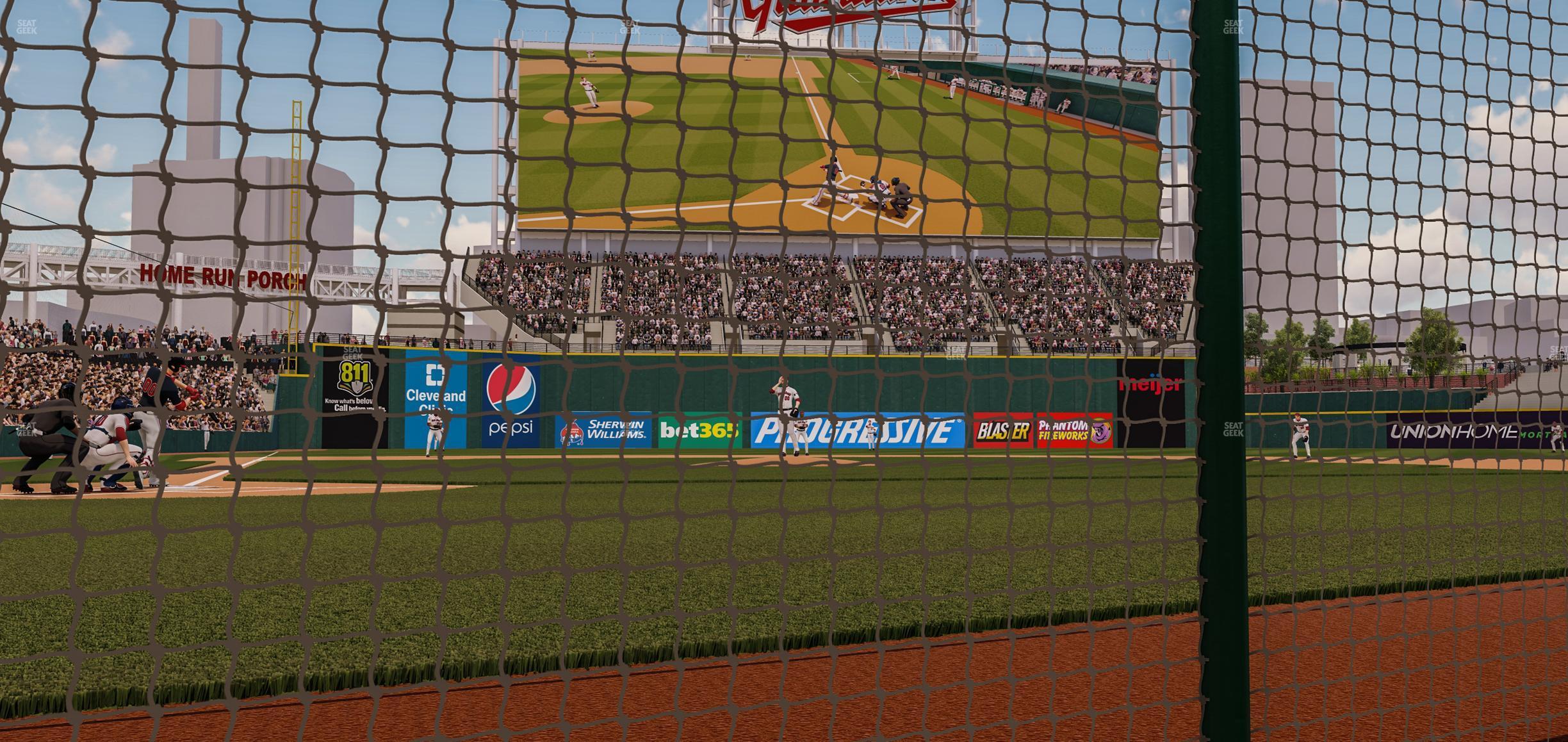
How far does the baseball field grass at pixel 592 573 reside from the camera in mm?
2752

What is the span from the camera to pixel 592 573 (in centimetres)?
546

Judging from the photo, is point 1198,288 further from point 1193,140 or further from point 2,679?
point 2,679

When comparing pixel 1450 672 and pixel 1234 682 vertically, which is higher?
pixel 1234 682

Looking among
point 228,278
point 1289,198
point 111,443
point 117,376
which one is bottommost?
point 111,443

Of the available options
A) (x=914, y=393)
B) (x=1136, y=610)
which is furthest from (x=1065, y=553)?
(x=914, y=393)

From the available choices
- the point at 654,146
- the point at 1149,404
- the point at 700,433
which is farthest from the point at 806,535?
the point at 654,146

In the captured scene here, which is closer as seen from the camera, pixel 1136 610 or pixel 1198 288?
pixel 1198 288

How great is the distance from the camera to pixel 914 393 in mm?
21859

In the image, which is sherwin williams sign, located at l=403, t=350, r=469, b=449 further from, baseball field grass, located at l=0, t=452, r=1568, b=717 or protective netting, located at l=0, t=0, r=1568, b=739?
baseball field grass, located at l=0, t=452, r=1568, b=717

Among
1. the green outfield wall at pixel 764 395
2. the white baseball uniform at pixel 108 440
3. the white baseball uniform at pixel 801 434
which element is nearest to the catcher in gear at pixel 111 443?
the white baseball uniform at pixel 108 440

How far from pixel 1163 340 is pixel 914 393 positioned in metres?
19.2

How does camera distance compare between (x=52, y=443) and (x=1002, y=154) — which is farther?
(x=1002, y=154)

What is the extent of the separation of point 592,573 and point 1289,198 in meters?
3.96

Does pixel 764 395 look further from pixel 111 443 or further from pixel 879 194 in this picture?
pixel 879 194
